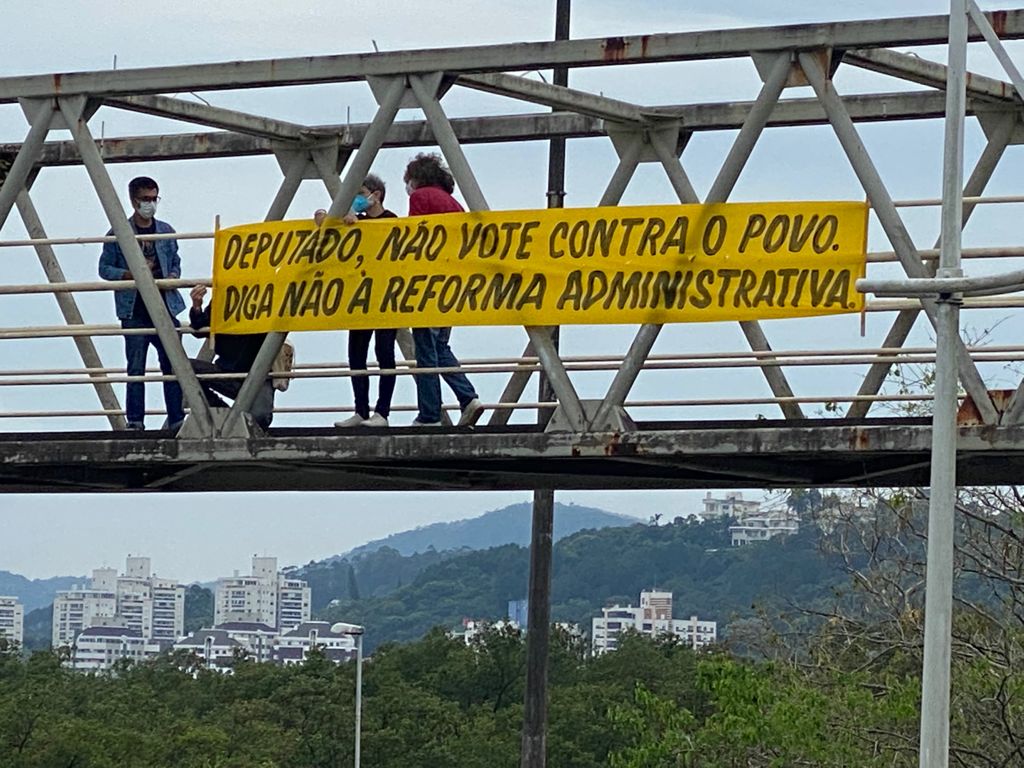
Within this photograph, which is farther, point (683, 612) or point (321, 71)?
point (683, 612)

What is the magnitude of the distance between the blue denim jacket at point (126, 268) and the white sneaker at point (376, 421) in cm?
135

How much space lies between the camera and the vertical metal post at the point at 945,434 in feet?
34.3

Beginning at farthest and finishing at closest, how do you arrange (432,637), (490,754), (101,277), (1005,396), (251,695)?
(432,637)
(251,695)
(490,754)
(101,277)
(1005,396)

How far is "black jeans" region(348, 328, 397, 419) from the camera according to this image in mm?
12531

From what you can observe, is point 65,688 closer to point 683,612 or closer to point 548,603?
point 548,603

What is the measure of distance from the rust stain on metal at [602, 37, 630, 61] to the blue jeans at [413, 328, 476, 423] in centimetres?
186

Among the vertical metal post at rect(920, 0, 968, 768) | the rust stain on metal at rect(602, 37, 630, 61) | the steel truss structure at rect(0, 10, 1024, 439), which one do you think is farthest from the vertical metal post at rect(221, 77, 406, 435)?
the vertical metal post at rect(920, 0, 968, 768)

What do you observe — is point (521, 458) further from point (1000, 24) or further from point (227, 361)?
point (1000, 24)

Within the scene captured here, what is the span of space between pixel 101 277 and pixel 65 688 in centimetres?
6538

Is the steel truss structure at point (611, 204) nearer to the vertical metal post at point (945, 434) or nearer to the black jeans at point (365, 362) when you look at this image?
the vertical metal post at point (945, 434)

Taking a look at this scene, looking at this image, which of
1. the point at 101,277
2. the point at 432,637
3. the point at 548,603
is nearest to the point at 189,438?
the point at 101,277

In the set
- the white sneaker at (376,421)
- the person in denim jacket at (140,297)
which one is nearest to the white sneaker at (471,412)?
the white sneaker at (376,421)

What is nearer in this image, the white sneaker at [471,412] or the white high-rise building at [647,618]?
the white sneaker at [471,412]

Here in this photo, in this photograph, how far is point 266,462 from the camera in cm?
1226
